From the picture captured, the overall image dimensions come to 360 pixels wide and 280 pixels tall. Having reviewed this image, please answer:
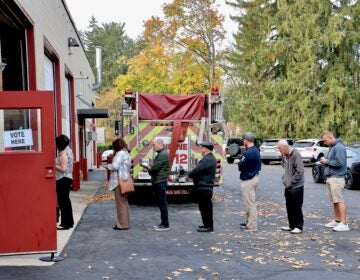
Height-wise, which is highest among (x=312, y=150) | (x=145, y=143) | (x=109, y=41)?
(x=109, y=41)

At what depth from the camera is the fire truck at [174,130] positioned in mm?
12672

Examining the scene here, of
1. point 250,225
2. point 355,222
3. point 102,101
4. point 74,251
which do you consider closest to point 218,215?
point 250,225

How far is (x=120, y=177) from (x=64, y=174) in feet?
3.50

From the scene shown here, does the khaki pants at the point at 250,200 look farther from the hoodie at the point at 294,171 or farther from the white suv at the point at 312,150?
the white suv at the point at 312,150

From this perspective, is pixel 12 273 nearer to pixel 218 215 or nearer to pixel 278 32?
pixel 218 215

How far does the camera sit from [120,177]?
9.46 m

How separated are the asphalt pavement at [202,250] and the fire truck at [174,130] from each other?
115cm

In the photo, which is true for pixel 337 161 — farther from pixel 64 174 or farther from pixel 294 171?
pixel 64 174

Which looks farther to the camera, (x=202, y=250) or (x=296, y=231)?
(x=296, y=231)

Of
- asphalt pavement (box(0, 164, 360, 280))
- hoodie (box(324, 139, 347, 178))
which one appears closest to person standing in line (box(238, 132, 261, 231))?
asphalt pavement (box(0, 164, 360, 280))

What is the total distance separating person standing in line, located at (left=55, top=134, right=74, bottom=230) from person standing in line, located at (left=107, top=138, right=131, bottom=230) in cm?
82

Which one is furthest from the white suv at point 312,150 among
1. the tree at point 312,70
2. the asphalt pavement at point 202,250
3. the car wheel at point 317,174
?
the asphalt pavement at point 202,250

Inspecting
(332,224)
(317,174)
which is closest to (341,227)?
(332,224)

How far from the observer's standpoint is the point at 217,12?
1500 inches
